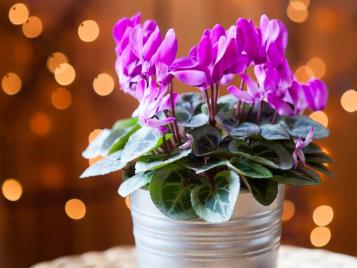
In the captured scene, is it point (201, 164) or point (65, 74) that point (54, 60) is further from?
point (201, 164)

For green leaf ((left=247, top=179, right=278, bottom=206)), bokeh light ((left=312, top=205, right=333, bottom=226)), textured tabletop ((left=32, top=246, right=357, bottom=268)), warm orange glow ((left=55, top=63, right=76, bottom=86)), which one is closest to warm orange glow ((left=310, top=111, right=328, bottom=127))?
bokeh light ((left=312, top=205, right=333, bottom=226))

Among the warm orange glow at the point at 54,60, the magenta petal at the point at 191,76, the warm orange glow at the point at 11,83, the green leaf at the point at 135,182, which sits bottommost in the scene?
the green leaf at the point at 135,182

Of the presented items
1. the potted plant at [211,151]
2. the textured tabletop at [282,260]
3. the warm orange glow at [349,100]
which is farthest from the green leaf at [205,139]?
the warm orange glow at [349,100]

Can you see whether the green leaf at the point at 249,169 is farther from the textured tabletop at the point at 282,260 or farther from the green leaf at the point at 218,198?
the textured tabletop at the point at 282,260

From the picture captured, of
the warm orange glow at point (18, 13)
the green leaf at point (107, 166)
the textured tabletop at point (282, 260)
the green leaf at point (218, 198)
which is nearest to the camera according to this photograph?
the green leaf at point (218, 198)

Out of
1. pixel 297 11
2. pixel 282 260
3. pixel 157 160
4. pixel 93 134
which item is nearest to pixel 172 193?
pixel 157 160

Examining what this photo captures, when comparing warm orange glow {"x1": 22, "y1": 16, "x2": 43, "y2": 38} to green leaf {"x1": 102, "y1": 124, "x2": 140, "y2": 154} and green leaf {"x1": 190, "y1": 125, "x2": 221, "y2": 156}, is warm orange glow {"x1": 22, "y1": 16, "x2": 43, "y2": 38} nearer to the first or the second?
green leaf {"x1": 102, "y1": 124, "x2": 140, "y2": 154}

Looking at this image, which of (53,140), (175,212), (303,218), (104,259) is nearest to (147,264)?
(175,212)

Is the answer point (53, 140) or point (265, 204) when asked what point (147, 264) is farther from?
point (53, 140)
